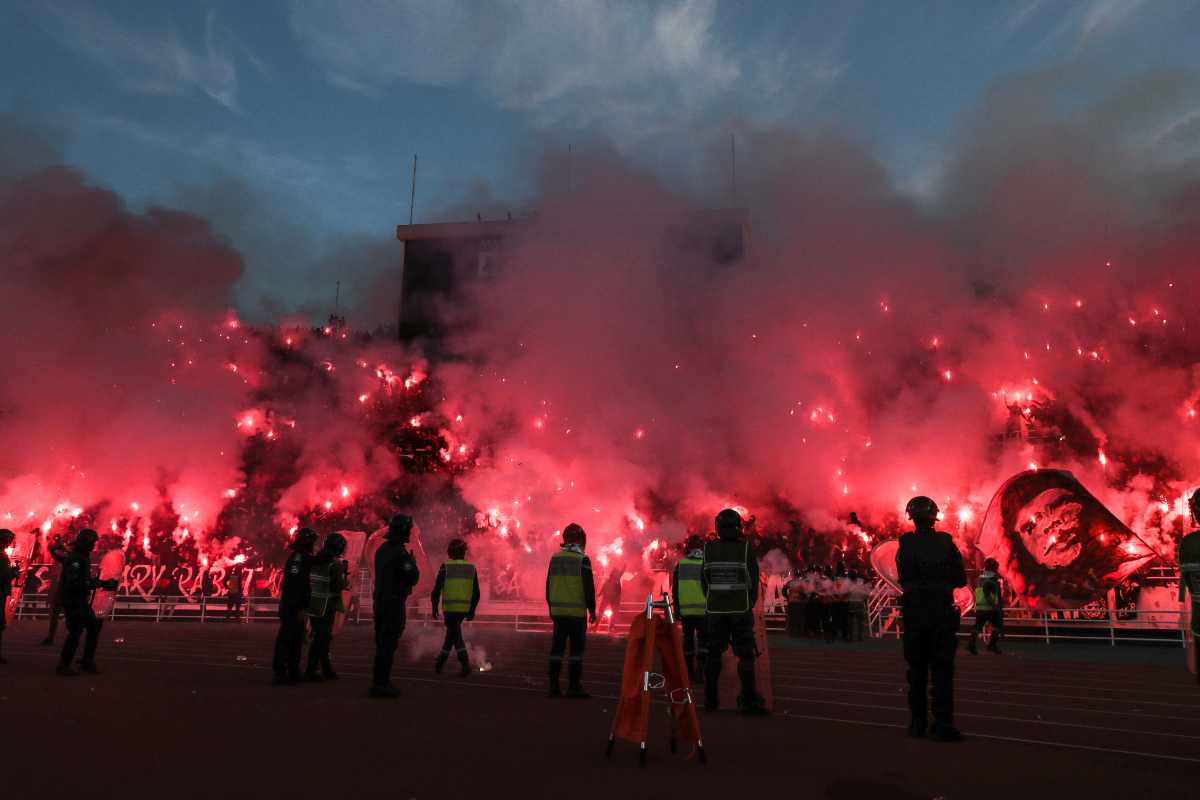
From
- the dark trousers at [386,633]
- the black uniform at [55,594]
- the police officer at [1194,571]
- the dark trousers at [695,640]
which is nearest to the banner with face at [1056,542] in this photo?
the dark trousers at [695,640]

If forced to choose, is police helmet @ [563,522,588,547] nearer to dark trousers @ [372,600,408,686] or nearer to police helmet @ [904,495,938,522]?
dark trousers @ [372,600,408,686]

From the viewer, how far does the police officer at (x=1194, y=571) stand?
20.7 feet

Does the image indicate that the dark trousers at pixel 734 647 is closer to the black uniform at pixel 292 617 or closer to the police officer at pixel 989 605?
the black uniform at pixel 292 617

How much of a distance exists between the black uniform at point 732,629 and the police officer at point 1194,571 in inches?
134

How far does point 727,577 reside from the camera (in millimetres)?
7410

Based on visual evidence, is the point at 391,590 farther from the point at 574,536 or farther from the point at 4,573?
the point at 4,573

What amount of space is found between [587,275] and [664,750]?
31545 mm

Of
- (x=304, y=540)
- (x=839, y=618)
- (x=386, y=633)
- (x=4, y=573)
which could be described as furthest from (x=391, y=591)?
(x=839, y=618)

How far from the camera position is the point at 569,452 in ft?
116

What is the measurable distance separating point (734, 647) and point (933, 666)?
176cm

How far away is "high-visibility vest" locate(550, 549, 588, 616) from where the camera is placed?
862 cm

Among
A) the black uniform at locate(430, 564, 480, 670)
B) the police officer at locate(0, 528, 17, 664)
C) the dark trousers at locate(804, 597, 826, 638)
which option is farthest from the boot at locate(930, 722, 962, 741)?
the dark trousers at locate(804, 597, 826, 638)

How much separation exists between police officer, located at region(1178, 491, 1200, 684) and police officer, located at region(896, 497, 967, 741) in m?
1.81

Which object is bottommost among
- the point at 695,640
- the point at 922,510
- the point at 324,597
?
the point at 695,640
